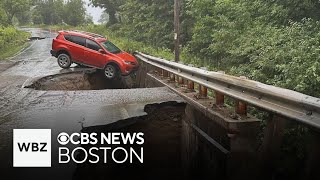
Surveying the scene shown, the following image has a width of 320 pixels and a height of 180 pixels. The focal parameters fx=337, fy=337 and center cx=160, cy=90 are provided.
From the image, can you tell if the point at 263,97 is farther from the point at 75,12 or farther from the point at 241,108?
the point at 75,12

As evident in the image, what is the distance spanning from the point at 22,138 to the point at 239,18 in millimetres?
10707

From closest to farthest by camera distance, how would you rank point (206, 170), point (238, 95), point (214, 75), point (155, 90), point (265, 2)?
point (238, 95)
point (206, 170)
point (214, 75)
point (155, 90)
point (265, 2)

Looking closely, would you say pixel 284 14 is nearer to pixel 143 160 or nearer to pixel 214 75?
pixel 214 75

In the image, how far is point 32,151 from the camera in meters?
4.45

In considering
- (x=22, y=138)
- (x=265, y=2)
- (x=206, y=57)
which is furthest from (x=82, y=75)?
(x=22, y=138)

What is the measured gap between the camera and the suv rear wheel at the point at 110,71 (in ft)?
47.0

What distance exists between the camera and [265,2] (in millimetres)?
13031

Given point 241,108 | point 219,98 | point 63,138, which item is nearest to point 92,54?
point 63,138

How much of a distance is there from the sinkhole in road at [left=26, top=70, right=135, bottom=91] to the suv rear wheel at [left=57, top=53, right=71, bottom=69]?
5.11 ft

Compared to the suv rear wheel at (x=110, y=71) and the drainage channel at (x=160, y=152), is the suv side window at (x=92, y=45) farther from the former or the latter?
the drainage channel at (x=160, y=152)

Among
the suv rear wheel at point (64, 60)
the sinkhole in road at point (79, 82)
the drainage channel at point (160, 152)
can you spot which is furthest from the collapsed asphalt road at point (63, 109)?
the suv rear wheel at point (64, 60)

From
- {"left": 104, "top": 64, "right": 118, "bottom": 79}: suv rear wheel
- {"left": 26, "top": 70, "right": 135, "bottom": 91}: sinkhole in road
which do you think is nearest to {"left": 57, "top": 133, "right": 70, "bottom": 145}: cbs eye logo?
{"left": 26, "top": 70, "right": 135, "bottom": 91}: sinkhole in road

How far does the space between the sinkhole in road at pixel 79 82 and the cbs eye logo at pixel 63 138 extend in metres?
5.34

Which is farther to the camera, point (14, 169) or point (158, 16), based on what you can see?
point (158, 16)
